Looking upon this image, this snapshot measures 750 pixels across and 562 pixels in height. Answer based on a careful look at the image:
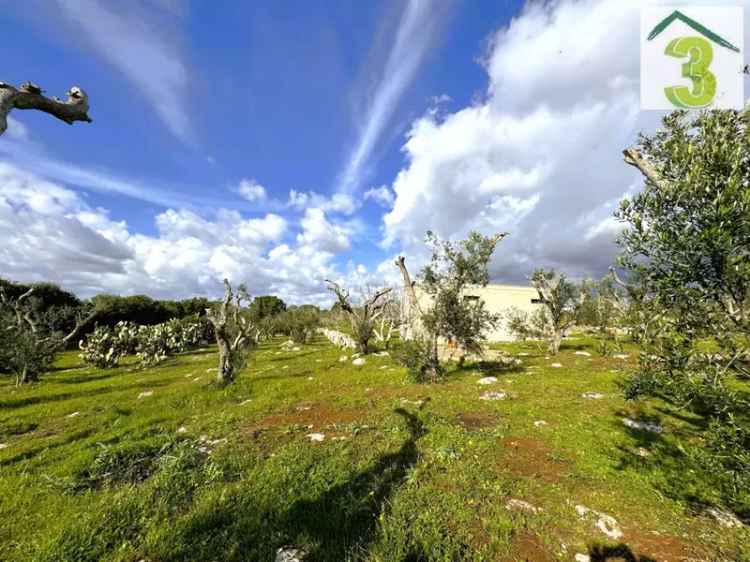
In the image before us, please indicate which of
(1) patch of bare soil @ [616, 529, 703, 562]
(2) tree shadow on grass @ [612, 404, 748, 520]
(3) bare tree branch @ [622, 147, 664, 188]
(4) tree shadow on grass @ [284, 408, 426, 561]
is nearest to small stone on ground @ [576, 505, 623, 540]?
(1) patch of bare soil @ [616, 529, 703, 562]

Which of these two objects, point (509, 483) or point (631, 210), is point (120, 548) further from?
point (631, 210)

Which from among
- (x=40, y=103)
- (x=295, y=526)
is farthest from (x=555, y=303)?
(x=40, y=103)

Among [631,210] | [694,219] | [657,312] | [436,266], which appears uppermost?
[436,266]

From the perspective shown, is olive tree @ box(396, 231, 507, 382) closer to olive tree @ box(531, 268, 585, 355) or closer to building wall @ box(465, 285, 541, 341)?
olive tree @ box(531, 268, 585, 355)

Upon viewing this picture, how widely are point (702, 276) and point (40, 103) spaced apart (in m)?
10.0

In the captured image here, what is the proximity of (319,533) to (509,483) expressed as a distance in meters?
4.44

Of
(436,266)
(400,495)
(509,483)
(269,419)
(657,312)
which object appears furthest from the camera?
(436,266)

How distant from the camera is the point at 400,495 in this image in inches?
247

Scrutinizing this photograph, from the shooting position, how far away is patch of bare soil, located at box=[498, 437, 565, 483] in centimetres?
721

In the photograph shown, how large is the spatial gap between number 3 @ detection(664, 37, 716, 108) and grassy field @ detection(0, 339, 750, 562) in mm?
8759

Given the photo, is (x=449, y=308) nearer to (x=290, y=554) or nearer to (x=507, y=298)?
(x=290, y=554)

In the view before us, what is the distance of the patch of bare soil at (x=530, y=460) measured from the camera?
721 cm

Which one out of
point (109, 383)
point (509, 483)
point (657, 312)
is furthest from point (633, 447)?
point (109, 383)

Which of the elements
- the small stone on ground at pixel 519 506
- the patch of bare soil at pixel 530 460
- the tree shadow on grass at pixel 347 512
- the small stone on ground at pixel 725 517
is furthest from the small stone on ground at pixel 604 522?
the tree shadow on grass at pixel 347 512
